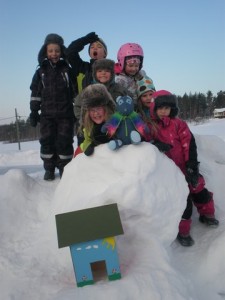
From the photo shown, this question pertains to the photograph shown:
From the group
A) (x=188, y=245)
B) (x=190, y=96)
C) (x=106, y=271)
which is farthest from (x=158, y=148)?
(x=190, y=96)

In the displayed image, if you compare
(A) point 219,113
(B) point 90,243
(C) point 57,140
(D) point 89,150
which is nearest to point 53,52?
(C) point 57,140

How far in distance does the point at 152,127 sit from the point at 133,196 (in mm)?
790

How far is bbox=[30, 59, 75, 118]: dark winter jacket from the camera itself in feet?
12.4

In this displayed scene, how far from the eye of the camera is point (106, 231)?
83.5 inches

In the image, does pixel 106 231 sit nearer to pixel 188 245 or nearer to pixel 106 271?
pixel 106 271

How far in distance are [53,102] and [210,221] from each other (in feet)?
7.03

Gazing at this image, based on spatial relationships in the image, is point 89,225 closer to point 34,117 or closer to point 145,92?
point 145,92

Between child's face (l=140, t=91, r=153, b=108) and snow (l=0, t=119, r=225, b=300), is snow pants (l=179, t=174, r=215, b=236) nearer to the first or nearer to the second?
snow (l=0, t=119, r=225, b=300)

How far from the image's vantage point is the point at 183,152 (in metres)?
2.97

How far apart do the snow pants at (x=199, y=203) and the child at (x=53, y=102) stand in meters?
1.55

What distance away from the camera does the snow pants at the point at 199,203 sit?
2.88 m

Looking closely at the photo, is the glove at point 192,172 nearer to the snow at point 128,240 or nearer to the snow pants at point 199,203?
the snow pants at point 199,203

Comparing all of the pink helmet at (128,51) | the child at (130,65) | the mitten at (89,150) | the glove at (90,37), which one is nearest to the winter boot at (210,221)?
the mitten at (89,150)

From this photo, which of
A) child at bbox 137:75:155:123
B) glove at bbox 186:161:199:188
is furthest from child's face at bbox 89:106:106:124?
glove at bbox 186:161:199:188
